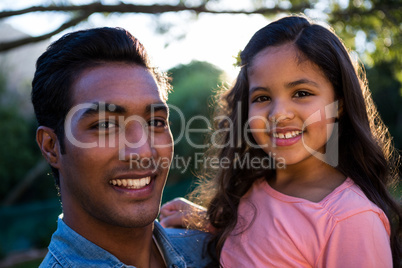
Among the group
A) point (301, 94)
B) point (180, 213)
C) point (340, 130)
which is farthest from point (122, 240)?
point (340, 130)

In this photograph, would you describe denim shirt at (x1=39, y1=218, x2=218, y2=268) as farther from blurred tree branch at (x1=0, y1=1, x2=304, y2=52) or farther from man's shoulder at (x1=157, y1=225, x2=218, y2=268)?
blurred tree branch at (x1=0, y1=1, x2=304, y2=52)

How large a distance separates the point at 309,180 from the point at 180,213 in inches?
41.2

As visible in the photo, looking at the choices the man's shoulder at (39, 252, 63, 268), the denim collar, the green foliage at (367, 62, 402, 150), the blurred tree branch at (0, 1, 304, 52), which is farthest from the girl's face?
the green foliage at (367, 62, 402, 150)

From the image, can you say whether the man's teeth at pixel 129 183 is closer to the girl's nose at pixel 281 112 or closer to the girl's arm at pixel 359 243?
the girl's nose at pixel 281 112

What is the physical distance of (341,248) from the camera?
2.16 meters

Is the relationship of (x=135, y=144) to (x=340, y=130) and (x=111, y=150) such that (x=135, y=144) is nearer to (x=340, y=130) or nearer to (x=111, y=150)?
(x=111, y=150)

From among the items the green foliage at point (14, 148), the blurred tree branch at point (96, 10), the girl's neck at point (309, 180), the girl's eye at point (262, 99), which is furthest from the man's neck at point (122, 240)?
the green foliage at point (14, 148)

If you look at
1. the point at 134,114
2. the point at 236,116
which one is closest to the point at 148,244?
the point at 134,114

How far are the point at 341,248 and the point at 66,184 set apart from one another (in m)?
1.54

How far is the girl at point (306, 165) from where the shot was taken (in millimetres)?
2258

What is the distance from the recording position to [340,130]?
113 inches

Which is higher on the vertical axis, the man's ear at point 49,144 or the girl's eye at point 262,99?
the girl's eye at point 262,99

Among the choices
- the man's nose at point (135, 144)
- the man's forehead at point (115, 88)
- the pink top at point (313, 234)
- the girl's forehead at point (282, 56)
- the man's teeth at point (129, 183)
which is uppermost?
the girl's forehead at point (282, 56)

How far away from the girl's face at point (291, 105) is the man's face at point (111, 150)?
834 mm
